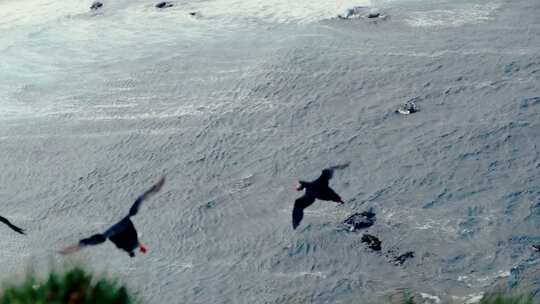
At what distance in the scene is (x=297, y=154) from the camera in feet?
91.0

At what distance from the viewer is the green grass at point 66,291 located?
378 inches

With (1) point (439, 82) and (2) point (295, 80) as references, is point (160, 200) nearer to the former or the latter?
(2) point (295, 80)

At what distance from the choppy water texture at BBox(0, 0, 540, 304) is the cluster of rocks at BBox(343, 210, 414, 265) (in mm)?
210

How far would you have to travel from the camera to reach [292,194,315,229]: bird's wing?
20703 millimetres

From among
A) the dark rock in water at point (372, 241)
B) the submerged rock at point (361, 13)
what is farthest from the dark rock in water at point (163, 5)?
the dark rock in water at point (372, 241)

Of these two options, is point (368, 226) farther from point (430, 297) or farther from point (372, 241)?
point (430, 297)

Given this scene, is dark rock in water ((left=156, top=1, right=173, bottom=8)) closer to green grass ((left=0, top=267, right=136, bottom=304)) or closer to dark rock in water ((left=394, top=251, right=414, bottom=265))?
A: dark rock in water ((left=394, top=251, right=414, bottom=265))

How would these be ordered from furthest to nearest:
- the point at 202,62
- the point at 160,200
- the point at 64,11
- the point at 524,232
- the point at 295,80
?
the point at 64,11
the point at 202,62
the point at 295,80
the point at 160,200
the point at 524,232

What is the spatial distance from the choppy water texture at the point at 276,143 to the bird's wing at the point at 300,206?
4.44 feet

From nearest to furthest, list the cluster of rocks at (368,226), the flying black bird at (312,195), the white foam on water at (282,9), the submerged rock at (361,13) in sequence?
the flying black bird at (312,195) → the cluster of rocks at (368,226) → the submerged rock at (361,13) → the white foam on water at (282,9)

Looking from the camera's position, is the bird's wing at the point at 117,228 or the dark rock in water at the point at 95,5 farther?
the dark rock in water at the point at 95,5

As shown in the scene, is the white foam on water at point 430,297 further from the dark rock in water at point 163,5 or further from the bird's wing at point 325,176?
the dark rock in water at point 163,5

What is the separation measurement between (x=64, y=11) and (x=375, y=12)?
53.2ft

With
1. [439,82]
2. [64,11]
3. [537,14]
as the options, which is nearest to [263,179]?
[439,82]
